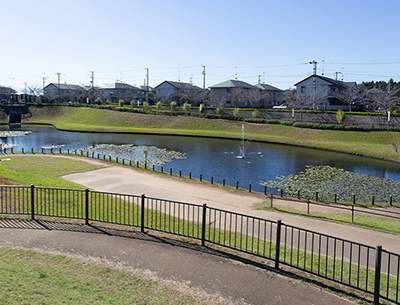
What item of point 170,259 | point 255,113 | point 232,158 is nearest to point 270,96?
point 255,113

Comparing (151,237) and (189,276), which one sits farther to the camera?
(151,237)

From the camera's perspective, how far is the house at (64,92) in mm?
115812

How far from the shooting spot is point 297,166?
105 ft

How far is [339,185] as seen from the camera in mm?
24594

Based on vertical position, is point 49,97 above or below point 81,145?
above

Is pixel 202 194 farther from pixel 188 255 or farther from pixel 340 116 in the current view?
pixel 340 116

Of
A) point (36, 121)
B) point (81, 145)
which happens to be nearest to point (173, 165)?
point (81, 145)

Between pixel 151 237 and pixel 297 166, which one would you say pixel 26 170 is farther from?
pixel 297 166

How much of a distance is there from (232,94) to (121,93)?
4321cm

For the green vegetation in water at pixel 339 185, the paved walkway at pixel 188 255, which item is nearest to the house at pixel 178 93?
the green vegetation in water at pixel 339 185

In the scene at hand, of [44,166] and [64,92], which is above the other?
[64,92]

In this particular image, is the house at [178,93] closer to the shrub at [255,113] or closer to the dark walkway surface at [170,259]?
the shrub at [255,113]

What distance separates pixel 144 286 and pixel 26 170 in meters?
21.3

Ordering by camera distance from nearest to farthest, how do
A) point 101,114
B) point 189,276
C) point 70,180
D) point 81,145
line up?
point 189,276
point 70,180
point 81,145
point 101,114
